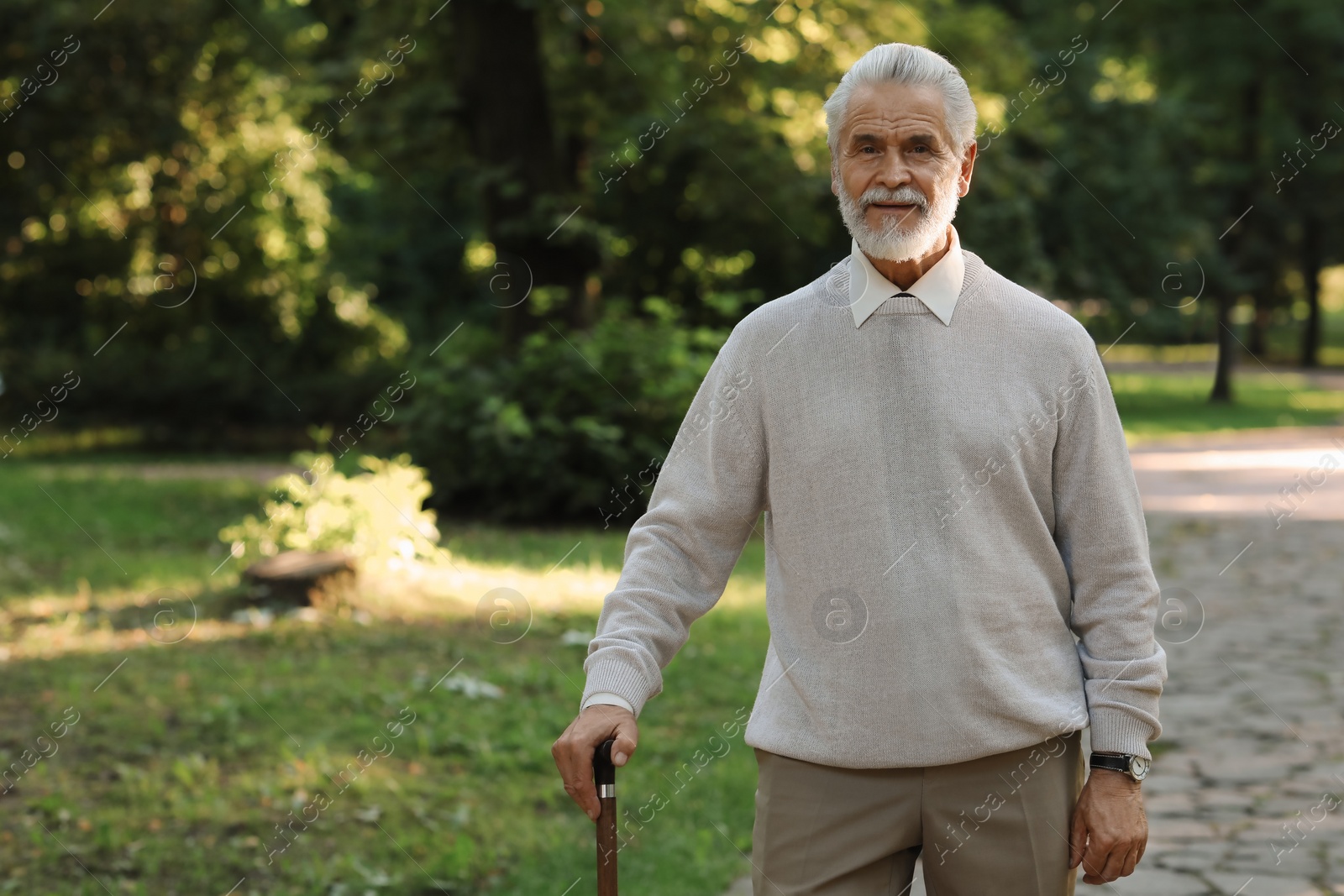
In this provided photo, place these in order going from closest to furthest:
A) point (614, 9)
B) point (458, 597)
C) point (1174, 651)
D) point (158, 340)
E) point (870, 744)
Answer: point (870, 744) → point (1174, 651) → point (458, 597) → point (614, 9) → point (158, 340)

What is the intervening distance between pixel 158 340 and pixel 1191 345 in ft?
126

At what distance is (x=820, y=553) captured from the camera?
2.30m

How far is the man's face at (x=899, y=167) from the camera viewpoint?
2332mm

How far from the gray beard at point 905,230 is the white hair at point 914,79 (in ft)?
0.33

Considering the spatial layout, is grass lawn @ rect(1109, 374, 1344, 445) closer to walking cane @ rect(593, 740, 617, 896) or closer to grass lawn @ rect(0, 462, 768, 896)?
grass lawn @ rect(0, 462, 768, 896)

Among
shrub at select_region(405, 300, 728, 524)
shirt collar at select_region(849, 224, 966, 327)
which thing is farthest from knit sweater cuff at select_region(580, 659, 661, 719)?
shrub at select_region(405, 300, 728, 524)

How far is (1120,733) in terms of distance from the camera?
7.49 ft

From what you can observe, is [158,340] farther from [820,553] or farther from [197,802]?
[820,553]

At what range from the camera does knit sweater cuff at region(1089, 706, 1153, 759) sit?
2283 mm

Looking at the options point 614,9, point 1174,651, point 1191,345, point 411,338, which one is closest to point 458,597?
point 1174,651

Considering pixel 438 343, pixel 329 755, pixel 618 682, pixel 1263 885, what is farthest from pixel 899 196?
pixel 438 343

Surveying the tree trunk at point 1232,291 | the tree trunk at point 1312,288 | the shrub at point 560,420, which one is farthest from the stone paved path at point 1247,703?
the tree trunk at point 1312,288

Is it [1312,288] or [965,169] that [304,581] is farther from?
[1312,288]

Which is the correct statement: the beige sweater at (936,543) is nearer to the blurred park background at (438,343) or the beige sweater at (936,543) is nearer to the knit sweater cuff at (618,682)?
the knit sweater cuff at (618,682)
